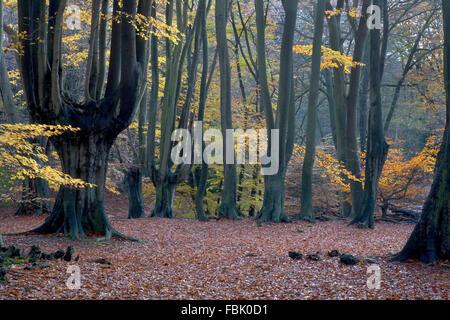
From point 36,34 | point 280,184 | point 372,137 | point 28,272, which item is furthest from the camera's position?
point 280,184

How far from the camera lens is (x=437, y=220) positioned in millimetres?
6832

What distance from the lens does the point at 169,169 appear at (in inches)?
635

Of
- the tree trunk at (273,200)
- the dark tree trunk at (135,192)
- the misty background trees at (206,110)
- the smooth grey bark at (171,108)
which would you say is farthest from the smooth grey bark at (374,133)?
the dark tree trunk at (135,192)

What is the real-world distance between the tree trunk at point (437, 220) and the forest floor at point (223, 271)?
25 cm

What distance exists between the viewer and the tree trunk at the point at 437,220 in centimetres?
674

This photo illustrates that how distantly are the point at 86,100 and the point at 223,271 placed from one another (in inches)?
198

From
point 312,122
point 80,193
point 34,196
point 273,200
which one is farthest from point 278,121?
point 34,196

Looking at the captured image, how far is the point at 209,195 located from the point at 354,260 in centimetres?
1364

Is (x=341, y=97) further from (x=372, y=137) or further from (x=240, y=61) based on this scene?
(x=240, y=61)

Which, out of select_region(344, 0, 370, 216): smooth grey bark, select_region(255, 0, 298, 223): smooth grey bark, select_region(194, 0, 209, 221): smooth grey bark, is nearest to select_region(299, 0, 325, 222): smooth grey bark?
select_region(255, 0, 298, 223): smooth grey bark

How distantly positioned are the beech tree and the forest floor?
33.9 inches

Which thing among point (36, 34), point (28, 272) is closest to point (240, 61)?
point (36, 34)

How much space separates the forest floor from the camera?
550 cm

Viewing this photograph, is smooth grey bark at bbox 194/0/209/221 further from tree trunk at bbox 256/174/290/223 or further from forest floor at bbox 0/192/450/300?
forest floor at bbox 0/192/450/300
